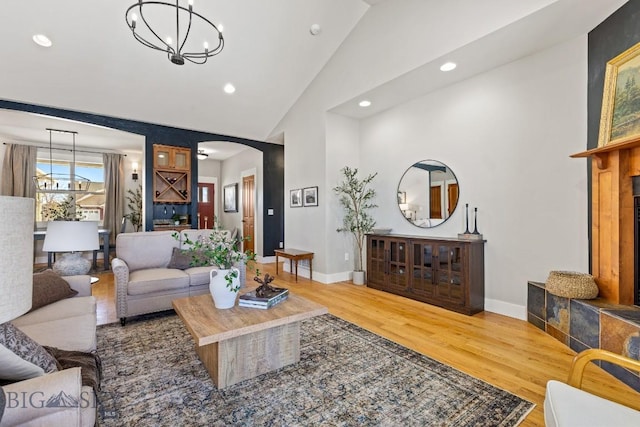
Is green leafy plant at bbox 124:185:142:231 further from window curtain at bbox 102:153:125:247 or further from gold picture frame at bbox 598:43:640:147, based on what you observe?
gold picture frame at bbox 598:43:640:147

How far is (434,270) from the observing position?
3717mm

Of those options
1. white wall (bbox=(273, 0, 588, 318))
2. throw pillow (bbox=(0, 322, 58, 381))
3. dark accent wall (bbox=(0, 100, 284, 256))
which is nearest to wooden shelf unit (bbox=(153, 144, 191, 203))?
dark accent wall (bbox=(0, 100, 284, 256))

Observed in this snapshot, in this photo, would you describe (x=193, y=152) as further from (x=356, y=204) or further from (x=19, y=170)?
(x=19, y=170)

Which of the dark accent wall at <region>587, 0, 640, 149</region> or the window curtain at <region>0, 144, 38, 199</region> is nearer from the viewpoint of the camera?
the dark accent wall at <region>587, 0, 640, 149</region>

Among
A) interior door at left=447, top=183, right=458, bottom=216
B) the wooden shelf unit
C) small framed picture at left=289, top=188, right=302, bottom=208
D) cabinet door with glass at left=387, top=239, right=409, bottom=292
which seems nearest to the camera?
interior door at left=447, top=183, right=458, bottom=216

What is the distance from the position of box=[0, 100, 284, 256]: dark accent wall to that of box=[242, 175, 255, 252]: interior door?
2.35 feet

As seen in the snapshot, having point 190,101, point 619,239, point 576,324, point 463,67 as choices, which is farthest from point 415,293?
point 190,101

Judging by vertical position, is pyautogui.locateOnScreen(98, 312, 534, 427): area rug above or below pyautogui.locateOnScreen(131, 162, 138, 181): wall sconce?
below

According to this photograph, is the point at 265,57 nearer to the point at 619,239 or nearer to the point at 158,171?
the point at 158,171

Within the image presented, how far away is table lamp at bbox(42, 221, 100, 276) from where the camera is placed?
114 inches

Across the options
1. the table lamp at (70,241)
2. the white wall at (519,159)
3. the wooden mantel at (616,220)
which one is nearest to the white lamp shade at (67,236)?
the table lamp at (70,241)

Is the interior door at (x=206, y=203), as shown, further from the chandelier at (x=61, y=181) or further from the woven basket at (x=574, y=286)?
the woven basket at (x=574, y=286)

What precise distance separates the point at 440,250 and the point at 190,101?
180 inches

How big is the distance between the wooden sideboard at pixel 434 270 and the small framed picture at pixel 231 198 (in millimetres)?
4991
